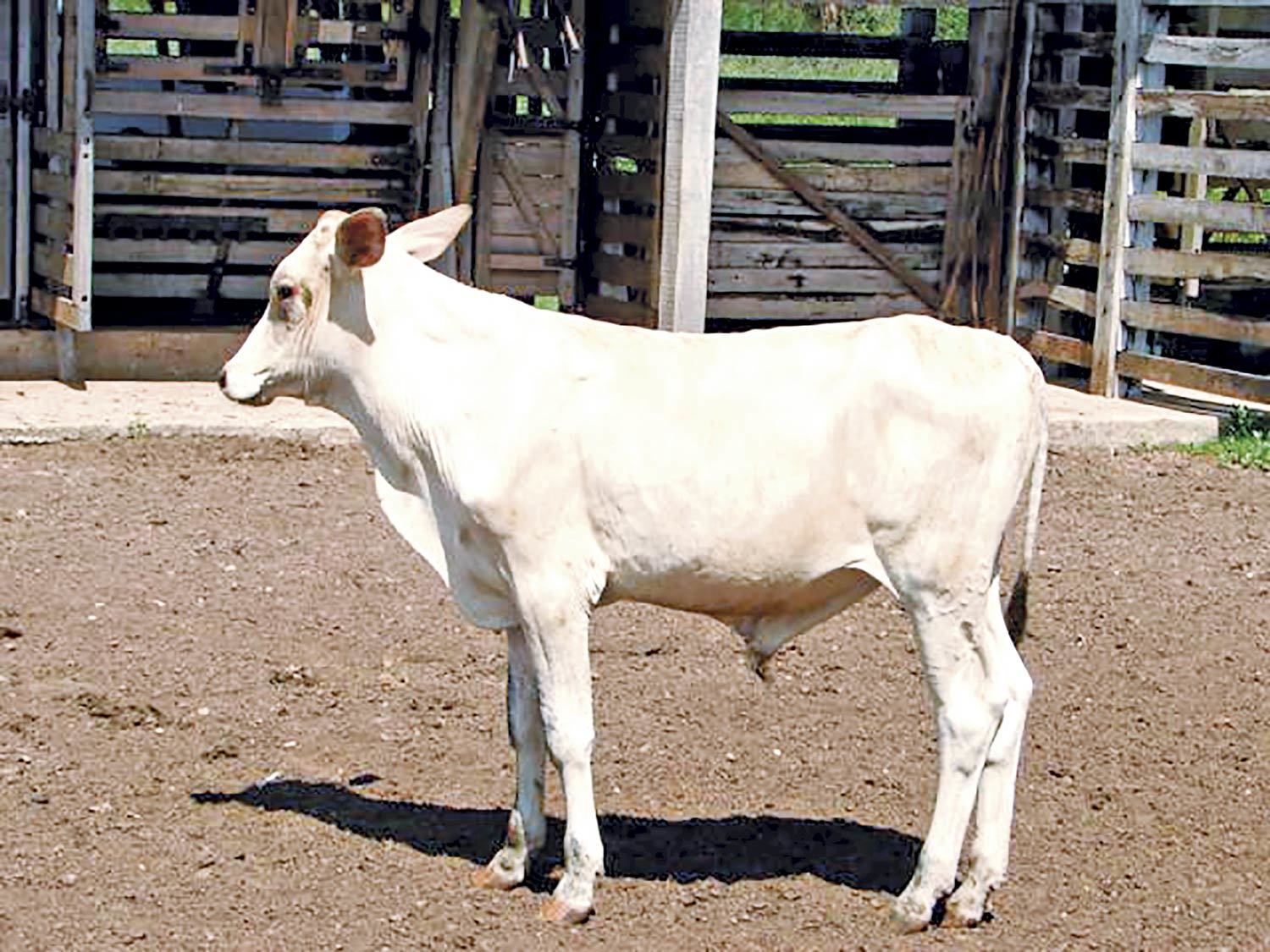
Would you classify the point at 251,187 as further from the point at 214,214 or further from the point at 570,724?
the point at 570,724

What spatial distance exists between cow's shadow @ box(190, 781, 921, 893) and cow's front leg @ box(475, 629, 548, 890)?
9cm

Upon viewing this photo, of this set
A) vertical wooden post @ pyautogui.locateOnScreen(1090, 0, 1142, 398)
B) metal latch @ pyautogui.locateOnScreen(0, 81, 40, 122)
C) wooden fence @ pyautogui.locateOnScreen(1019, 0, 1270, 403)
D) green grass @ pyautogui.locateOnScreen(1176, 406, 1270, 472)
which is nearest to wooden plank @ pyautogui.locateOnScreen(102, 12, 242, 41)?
metal latch @ pyautogui.locateOnScreen(0, 81, 40, 122)

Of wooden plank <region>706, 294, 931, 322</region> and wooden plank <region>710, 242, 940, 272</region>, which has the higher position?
wooden plank <region>710, 242, 940, 272</region>

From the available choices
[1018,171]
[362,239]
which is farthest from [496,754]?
[1018,171]

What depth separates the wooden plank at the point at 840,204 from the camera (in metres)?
14.3

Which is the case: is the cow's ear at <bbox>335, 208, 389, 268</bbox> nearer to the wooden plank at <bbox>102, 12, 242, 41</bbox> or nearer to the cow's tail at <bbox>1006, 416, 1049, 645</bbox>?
the cow's tail at <bbox>1006, 416, 1049, 645</bbox>

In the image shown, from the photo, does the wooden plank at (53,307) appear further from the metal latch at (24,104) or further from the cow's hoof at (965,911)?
the cow's hoof at (965,911)

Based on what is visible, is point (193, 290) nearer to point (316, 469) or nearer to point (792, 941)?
point (316, 469)

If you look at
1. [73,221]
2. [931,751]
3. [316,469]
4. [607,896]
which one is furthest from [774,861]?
[73,221]

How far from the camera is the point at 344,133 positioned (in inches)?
571

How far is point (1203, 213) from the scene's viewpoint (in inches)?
519

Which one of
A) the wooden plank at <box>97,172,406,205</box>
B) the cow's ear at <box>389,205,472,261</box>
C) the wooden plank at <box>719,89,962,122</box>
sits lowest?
the wooden plank at <box>97,172,406,205</box>

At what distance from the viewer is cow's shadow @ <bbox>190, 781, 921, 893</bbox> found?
6375mm

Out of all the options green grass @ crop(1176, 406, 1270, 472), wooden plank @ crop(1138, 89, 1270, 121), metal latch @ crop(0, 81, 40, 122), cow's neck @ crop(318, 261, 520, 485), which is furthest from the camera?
metal latch @ crop(0, 81, 40, 122)
